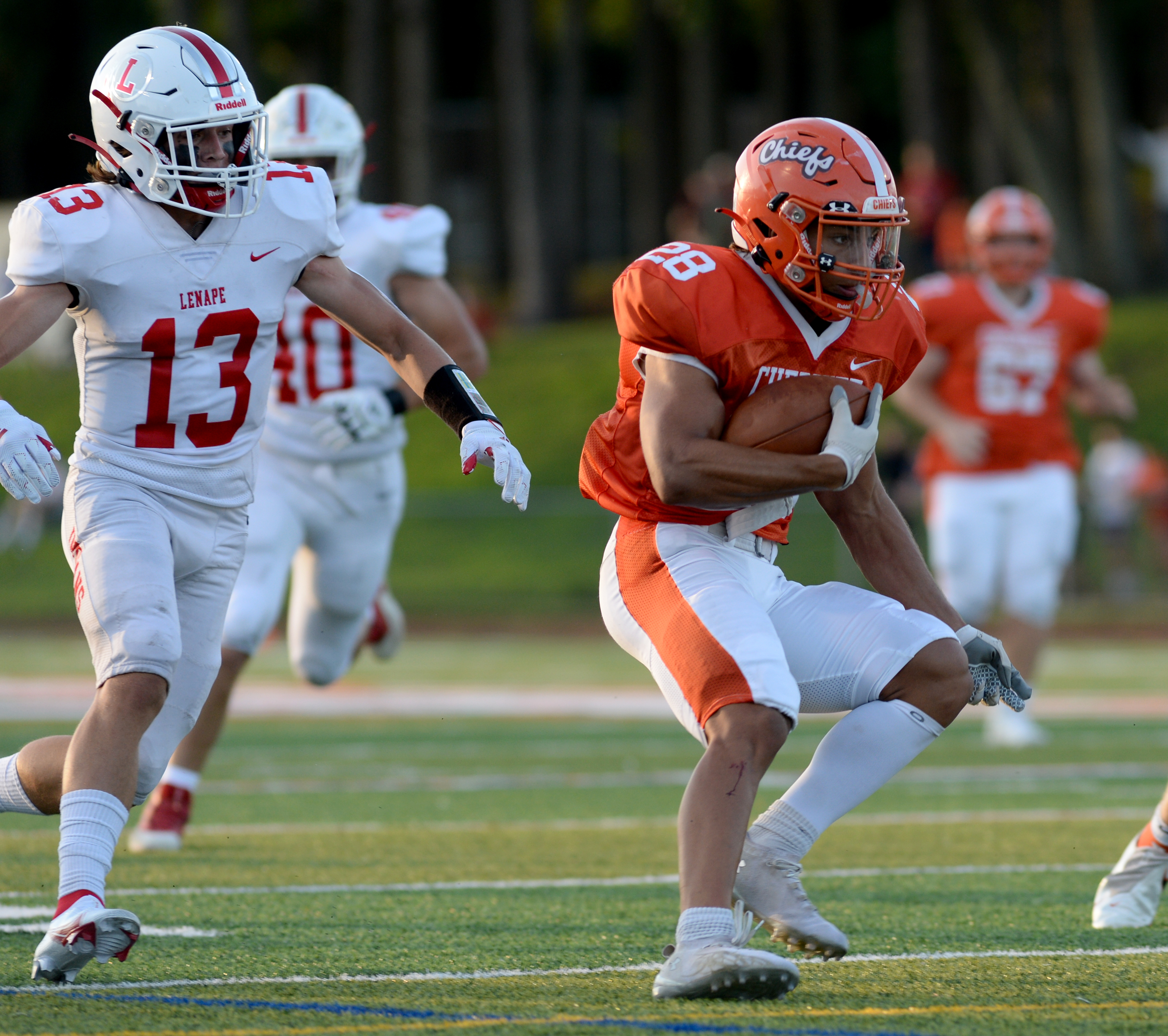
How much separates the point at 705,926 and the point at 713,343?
1.09 metres

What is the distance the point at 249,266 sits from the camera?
163 inches

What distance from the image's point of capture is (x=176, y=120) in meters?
4.04

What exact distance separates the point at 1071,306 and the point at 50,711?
18.1 ft

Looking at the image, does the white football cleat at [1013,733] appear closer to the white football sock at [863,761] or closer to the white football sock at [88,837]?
the white football sock at [863,761]

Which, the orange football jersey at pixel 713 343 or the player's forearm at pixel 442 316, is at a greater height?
the orange football jersey at pixel 713 343

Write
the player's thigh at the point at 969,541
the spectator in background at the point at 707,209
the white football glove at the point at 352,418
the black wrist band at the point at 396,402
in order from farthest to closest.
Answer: the spectator in background at the point at 707,209 < the player's thigh at the point at 969,541 < the black wrist band at the point at 396,402 < the white football glove at the point at 352,418

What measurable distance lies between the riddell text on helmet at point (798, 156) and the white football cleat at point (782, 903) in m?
1.29

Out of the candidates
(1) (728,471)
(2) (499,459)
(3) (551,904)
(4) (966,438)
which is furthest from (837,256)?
(4) (966,438)

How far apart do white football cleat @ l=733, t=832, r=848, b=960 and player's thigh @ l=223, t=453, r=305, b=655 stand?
8.51ft

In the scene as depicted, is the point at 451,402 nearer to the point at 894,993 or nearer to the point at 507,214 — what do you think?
the point at 894,993

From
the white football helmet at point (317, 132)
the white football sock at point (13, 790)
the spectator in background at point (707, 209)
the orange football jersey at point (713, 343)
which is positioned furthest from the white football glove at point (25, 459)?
the spectator in background at point (707, 209)

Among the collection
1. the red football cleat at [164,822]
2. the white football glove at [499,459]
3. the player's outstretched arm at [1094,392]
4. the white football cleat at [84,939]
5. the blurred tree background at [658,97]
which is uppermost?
the white football glove at [499,459]

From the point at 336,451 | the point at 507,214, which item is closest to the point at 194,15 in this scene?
the point at 507,214

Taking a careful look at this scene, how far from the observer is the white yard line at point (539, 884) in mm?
4961
